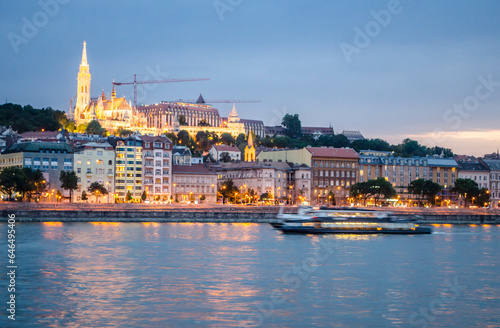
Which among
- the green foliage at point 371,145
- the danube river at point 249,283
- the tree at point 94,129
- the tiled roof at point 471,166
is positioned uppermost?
the tree at point 94,129

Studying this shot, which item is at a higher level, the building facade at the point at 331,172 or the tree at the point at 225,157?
the tree at the point at 225,157

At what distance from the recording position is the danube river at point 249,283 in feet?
75.2

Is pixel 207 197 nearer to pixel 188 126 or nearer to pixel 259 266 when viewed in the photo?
pixel 259 266

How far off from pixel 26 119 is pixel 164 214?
76.0 m

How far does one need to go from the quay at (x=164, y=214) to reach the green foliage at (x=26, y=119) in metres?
62.9

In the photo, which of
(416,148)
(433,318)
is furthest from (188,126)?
(433,318)

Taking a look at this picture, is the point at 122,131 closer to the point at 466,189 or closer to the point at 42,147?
the point at 42,147

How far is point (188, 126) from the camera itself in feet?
637

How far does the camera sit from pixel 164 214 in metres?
72.3

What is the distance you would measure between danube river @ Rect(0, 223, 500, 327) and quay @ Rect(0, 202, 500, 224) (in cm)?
1947

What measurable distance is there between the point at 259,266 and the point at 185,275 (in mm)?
4369

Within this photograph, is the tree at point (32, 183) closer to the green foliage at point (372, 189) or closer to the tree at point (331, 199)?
the tree at point (331, 199)

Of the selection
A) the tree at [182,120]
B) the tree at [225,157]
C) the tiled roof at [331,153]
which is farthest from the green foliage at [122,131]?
the tiled roof at [331,153]

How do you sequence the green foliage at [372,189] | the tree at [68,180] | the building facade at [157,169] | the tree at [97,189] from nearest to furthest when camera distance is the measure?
the tree at [68,180] < the tree at [97,189] < the building facade at [157,169] < the green foliage at [372,189]
